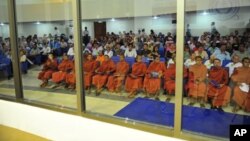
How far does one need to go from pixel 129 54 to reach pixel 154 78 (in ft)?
3.53

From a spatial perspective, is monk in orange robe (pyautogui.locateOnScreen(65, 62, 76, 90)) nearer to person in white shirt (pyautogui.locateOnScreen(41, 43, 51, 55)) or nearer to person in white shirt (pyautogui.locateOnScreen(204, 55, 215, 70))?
person in white shirt (pyautogui.locateOnScreen(41, 43, 51, 55))

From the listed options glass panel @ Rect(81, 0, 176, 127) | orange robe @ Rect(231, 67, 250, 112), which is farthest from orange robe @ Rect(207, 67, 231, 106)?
glass panel @ Rect(81, 0, 176, 127)

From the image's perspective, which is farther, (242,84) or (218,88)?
(218,88)

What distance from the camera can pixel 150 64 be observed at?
496 cm

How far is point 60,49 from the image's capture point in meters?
5.62

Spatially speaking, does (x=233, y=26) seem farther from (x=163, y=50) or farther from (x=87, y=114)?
(x=87, y=114)

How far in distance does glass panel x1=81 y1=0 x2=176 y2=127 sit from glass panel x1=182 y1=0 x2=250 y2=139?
1.51 feet

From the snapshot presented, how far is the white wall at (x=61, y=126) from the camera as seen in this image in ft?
7.75

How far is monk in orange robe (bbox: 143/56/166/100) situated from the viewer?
182 inches

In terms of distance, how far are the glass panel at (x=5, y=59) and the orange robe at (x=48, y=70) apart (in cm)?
116

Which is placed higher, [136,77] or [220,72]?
[220,72]

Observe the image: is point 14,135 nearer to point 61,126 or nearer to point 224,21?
point 61,126

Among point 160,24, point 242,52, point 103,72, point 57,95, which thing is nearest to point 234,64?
point 242,52

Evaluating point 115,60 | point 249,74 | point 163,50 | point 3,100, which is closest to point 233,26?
point 163,50
